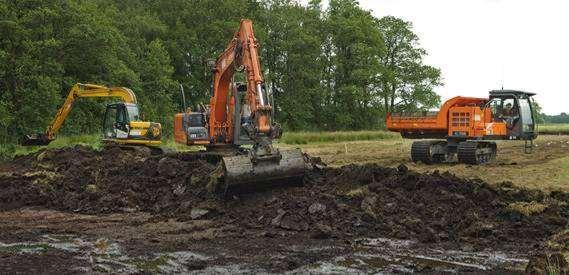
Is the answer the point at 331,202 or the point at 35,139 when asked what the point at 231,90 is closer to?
the point at 331,202

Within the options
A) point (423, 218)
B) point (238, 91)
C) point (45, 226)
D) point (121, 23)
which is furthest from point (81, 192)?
point (121, 23)

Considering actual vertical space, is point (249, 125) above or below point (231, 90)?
below

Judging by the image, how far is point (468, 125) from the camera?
1928 cm

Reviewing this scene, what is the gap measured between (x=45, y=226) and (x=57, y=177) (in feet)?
13.1

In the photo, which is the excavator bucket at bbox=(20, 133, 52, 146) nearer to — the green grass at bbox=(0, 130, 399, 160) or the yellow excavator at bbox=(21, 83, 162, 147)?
the green grass at bbox=(0, 130, 399, 160)

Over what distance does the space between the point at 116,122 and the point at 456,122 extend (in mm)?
10590

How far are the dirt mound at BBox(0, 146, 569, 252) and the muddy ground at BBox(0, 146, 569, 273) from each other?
27 millimetres

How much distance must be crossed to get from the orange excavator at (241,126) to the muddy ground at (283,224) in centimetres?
50

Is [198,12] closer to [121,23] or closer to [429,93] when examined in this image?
[121,23]

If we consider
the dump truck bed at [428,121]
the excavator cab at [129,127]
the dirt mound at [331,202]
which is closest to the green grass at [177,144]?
the excavator cab at [129,127]

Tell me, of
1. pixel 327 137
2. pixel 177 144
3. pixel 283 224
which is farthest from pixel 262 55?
pixel 283 224

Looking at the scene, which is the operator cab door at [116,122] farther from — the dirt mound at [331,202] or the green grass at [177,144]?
the dirt mound at [331,202]

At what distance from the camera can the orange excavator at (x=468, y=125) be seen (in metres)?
19.3

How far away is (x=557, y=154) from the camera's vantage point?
22.5 meters
